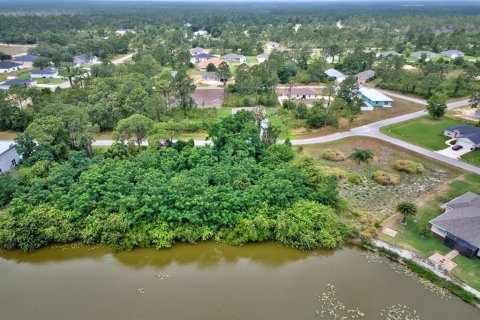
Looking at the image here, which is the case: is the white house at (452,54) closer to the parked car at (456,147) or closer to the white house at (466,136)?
the white house at (466,136)

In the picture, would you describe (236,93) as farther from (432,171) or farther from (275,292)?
(275,292)

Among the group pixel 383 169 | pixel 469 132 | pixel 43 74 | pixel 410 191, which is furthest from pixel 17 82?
pixel 469 132

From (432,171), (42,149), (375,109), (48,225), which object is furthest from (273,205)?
(375,109)

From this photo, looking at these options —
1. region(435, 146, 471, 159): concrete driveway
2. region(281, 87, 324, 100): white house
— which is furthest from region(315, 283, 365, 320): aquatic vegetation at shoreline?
region(281, 87, 324, 100): white house

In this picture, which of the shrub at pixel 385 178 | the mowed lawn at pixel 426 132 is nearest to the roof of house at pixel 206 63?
the mowed lawn at pixel 426 132

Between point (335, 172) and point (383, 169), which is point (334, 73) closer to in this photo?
point (383, 169)
